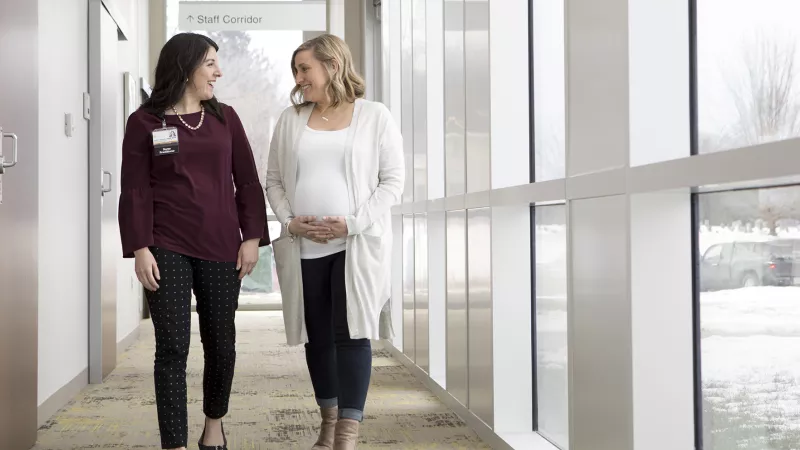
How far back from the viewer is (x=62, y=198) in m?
4.61

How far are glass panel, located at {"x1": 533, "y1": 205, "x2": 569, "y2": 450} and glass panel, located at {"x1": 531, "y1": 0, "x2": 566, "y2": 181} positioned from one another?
0.17 metres

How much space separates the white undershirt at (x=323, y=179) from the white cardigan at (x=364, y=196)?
0.03 m

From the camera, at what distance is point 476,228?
3.88 m

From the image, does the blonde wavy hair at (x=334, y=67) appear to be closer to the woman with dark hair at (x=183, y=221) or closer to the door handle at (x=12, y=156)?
the woman with dark hair at (x=183, y=221)

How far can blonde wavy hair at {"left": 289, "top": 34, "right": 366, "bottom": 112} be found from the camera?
3.08 metres

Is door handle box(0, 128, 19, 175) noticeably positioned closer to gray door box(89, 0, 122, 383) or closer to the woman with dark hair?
the woman with dark hair

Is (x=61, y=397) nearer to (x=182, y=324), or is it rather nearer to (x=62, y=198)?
(x=62, y=198)

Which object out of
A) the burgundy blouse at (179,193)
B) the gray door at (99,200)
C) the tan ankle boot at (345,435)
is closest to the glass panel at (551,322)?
the tan ankle boot at (345,435)

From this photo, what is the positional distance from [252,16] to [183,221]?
6.75 metres

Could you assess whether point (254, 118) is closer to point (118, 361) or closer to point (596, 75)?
point (118, 361)

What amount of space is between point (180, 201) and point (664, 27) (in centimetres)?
149

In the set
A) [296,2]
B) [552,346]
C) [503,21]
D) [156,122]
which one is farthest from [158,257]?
[296,2]

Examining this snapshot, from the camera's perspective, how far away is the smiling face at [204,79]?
9.89 ft

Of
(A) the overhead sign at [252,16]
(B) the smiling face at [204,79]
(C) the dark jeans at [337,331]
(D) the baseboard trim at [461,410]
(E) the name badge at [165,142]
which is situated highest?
(A) the overhead sign at [252,16]
